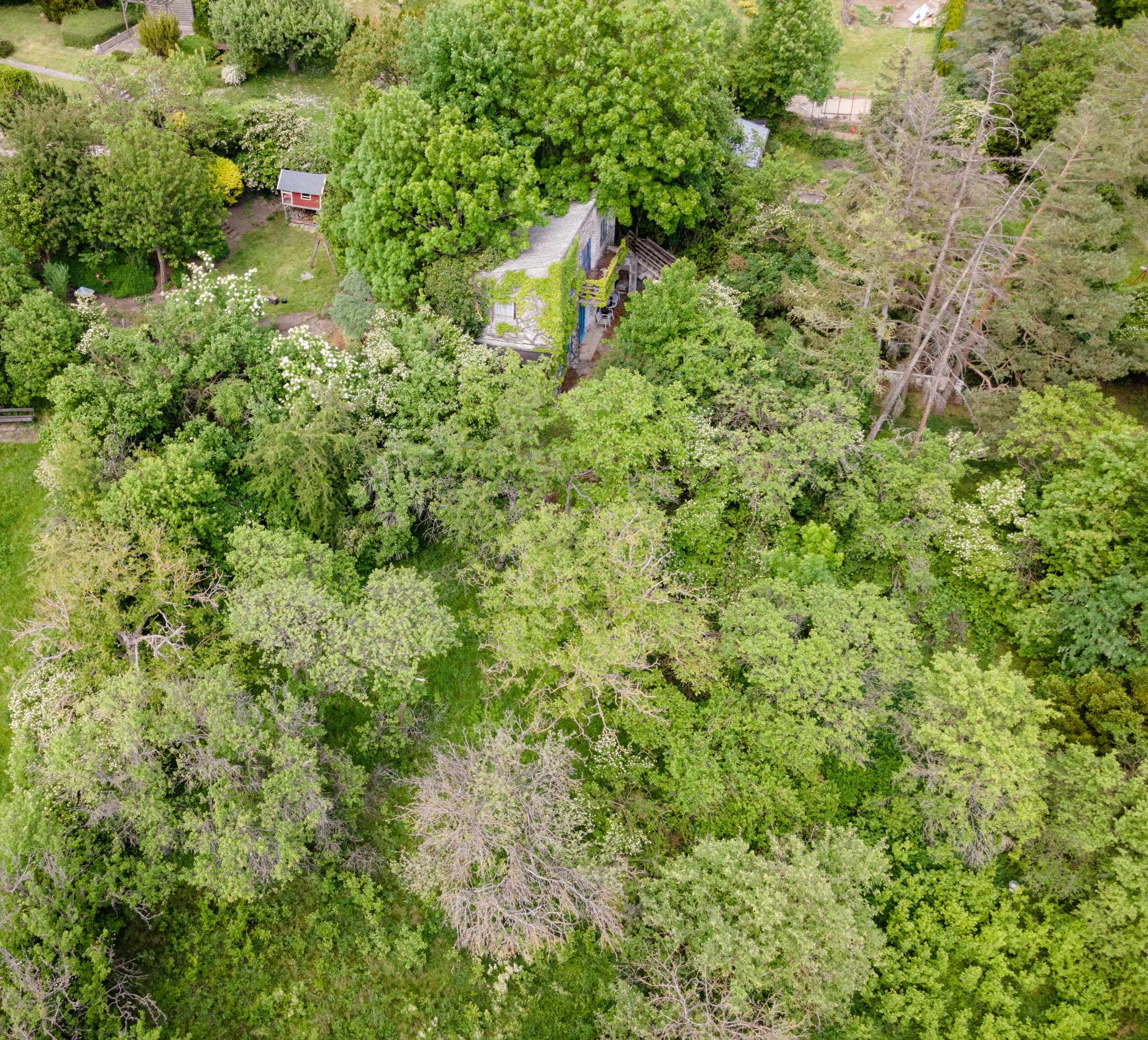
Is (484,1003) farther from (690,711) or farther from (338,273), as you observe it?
(338,273)

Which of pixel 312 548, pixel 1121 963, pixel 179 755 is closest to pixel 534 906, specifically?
pixel 179 755

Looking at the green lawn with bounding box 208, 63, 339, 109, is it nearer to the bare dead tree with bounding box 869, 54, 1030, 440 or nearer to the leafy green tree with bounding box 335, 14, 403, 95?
the leafy green tree with bounding box 335, 14, 403, 95

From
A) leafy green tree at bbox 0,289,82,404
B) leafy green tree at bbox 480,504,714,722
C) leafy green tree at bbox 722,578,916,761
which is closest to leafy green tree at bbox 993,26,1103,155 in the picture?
leafy green tree at bbox 722,578,916,761

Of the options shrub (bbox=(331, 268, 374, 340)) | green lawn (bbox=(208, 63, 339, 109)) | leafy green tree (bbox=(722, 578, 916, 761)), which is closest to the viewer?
leafy green tree (bbox=(722, 578, 916, 761))

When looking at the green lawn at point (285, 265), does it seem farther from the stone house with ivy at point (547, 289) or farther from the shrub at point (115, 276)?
the stone house with ivy at point (547, 289)

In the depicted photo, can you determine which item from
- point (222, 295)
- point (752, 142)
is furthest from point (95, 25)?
point (752, 142)

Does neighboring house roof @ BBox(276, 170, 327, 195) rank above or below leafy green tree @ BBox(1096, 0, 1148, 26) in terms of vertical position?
→ below

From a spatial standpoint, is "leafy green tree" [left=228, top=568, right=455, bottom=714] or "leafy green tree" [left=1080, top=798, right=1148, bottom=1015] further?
"leafy green tree" [left=228, top=568, right=455, bottom=714]

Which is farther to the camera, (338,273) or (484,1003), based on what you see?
(338,273)
